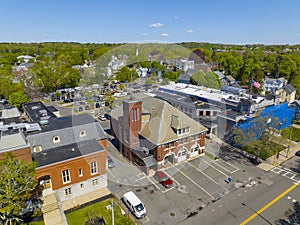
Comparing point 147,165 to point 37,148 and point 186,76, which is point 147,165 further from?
point 186,76

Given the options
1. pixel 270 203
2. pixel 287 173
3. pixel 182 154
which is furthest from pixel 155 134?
pixel 287 173

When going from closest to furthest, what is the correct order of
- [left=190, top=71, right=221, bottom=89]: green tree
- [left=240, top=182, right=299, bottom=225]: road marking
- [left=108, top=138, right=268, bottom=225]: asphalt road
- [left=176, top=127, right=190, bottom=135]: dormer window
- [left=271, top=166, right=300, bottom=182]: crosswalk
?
[left=240, top=182, right=299, bottom=225]: road marking → [left=108, top=138, right=268, bottom=225]: asphalt road → [left=271, top=166, right=300, bottom=182]: crosswalk → [left=176, top=127, right=190, bottom=135]: dormer window → [left=190, top=71, right=221, bottom=89]: green tree

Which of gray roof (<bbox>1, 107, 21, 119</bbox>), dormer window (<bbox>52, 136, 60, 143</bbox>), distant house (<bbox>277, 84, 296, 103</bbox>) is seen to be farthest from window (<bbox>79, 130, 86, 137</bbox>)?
distant house (<bbox>277, 84, 296, 103</bbox>)

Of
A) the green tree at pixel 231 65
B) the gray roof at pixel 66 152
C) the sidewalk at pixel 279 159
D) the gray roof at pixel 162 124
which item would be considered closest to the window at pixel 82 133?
the gray roof at pixel 66 152

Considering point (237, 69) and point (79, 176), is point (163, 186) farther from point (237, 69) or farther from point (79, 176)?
point (237, 69)

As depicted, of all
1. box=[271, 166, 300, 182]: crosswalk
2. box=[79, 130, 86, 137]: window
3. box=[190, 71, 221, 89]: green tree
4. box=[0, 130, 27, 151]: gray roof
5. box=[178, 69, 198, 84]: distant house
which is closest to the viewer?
box=[0, 130, 27, 151]: gray roof

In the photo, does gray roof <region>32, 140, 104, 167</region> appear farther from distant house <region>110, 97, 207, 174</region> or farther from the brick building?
distant house <region>110, 97, 207, 174</region>

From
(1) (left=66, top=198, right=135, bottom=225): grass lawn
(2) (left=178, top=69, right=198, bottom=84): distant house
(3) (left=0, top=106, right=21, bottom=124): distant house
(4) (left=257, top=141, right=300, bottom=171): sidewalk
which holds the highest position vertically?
(2) (left=178, top=69, right=198, bottom=84): distant house
